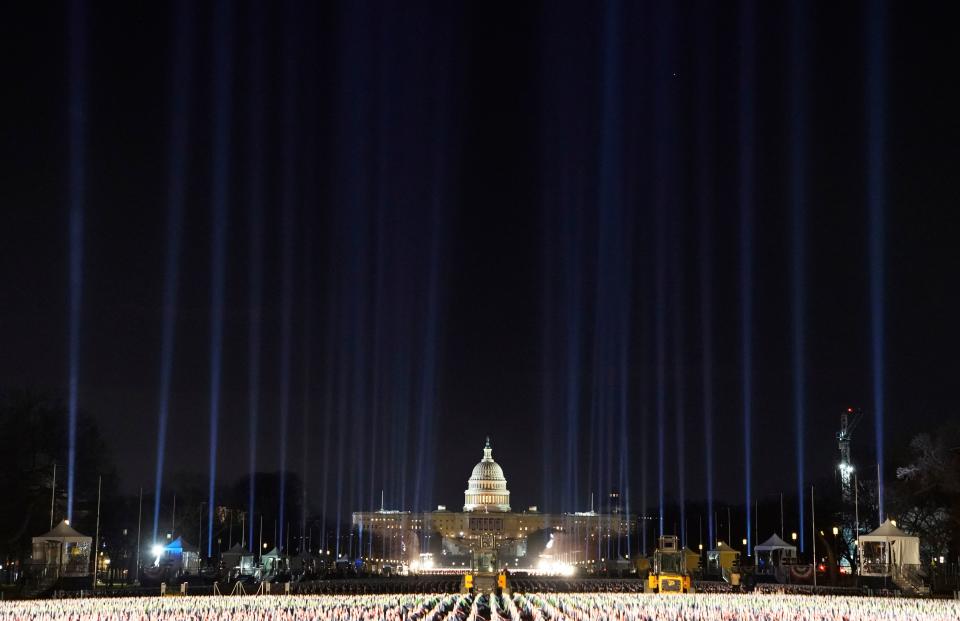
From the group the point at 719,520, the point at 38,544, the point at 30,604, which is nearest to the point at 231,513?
the point at 719,520

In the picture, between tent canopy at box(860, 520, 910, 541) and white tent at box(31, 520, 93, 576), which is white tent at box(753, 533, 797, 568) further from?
white tent at box(31, 520, 93, 576)

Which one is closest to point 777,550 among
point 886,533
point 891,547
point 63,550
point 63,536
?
point 891,547

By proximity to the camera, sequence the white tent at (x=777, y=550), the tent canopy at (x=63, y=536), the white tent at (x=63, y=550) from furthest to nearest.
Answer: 1. the white tent at (x=777, y=550)
2. the tent canopy at (x=63, y=536)
3. the white tent at (x=63, y=550)

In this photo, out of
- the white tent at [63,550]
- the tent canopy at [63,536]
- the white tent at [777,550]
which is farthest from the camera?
the white tent at [777,550]

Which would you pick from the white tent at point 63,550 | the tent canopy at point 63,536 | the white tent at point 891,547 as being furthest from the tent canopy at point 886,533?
the tent canopy at point 63,536

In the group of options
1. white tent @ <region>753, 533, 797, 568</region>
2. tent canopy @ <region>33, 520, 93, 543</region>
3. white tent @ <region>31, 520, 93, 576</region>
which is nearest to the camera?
white tent @ <region>31, 520, 93, 576</region>

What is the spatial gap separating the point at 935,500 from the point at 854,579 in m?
20.3

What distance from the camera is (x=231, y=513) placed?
5231 inches

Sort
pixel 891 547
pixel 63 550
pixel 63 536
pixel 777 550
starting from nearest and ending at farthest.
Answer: pixel 63 536
pixel 63 550
pixel 891 547
pixel 777 550

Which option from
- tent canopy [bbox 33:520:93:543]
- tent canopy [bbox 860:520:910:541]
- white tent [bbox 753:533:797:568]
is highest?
tent canopy [bbox 860:520:910:541]

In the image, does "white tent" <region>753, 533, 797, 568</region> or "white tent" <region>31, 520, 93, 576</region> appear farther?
"white tent" <region>753, 533, 797, 568</region>

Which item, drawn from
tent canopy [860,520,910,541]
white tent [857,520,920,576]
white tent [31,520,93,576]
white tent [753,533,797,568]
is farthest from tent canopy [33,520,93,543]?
white tent [753,533,797,568]

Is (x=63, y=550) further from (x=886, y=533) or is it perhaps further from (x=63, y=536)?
(x=886, y=533)

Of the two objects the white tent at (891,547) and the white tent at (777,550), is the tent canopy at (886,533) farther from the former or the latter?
the white tent at (777,550)
